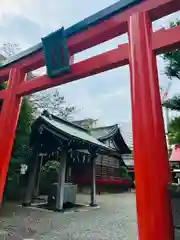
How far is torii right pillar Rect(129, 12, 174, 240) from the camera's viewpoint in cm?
178

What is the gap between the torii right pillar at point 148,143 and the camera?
5.85 ft

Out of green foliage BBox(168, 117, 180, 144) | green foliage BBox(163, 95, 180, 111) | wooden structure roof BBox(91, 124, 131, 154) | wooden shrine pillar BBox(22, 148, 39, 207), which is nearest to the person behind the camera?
green foliage BBox(168, 117, 180, 144)

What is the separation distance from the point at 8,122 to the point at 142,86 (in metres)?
2.45

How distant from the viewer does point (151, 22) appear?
259 centimetres

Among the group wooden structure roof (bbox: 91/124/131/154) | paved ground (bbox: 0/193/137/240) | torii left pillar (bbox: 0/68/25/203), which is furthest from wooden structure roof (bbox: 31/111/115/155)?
wooden structure roof (bbox: 91/124/131/154)

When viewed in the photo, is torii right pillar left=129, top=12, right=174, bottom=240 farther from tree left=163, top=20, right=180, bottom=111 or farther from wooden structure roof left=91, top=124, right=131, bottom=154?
wooden structure roof left=91, top=124, right=131, bottom=154

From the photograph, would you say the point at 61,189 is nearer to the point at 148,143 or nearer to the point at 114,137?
the point at 148,143

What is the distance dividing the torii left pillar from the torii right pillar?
228 cm

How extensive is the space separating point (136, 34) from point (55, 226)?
427cm

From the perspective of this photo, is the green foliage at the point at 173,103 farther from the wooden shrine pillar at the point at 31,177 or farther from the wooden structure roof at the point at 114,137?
the wooden structure roof at the point at 114,137

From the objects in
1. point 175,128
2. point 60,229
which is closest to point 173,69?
point 175,128

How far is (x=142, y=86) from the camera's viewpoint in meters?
2.18

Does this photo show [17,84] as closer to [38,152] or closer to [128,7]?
[128,7]

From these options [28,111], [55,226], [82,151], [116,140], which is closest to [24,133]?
[28,111]
